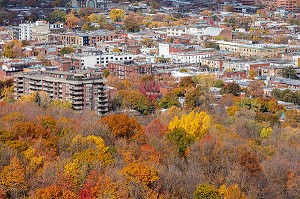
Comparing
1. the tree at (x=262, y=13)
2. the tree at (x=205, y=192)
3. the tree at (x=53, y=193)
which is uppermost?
the tree at (x=53, y=193)

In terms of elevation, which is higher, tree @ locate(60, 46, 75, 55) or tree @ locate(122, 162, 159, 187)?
tree @ locate(122, 162, 159, 187)

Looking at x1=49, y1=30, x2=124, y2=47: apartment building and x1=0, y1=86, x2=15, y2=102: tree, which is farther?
x1=49, y1=30, x2=124, y2=47: apartment building

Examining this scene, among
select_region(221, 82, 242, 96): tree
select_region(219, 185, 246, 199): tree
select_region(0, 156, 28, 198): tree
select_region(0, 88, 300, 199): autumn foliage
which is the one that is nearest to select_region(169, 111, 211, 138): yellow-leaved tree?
select_region(0, 88, 300, 199): autumn foliage

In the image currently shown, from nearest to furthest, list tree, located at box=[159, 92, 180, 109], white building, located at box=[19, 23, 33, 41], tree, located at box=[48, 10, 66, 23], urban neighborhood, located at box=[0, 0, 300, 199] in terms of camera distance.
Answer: urban neighborhood, located at box=[0, 0, 300, 199], tree, located at box=[159, 92, 180, 109], white building, located at box=[19, 23, 33, 41], tree, located at box=[48, 10, 66, 23]

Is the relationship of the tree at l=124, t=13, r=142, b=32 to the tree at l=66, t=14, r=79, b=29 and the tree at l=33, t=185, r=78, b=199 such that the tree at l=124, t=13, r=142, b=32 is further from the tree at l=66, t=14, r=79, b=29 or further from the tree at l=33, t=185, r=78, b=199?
the tree at l=33, t=185, r=78, b=199

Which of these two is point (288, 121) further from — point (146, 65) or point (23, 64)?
point (23, 64)

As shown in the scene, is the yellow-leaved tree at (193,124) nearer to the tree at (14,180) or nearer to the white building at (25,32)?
the tree at (14,180)

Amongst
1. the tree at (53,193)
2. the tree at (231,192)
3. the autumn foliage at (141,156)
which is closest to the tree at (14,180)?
the autumn foliage at (141,156)
